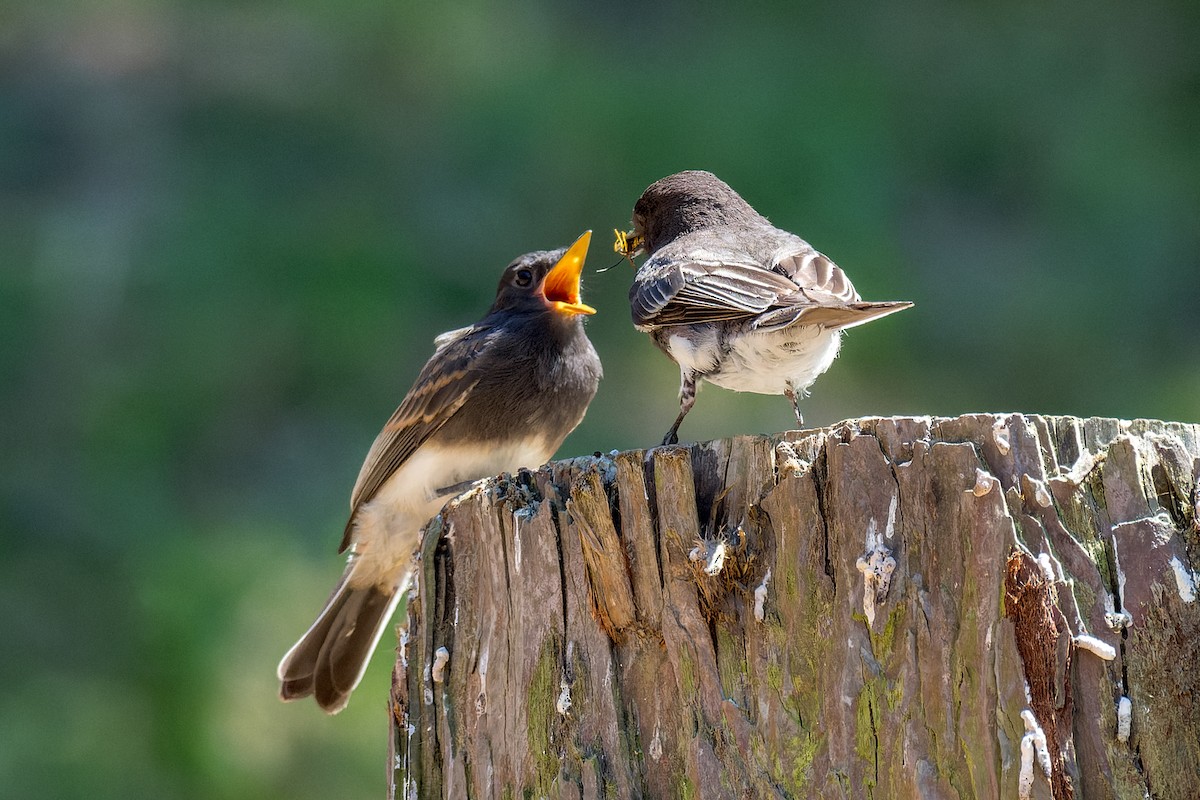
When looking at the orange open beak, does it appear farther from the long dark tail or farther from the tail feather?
the tail feather

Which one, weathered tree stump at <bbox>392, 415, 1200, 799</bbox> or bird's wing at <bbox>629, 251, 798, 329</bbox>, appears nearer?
weathered tree stump at <bbox>392, 415, 1200, 799</bbox>

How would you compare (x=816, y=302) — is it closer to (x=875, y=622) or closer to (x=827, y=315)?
(x=827, y=315)

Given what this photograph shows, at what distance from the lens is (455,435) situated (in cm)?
457

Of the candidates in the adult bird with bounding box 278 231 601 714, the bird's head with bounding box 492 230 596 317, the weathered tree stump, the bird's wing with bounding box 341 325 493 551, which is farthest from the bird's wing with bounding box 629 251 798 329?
the weathered tree stump

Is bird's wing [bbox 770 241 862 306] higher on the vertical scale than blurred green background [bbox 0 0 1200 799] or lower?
lower

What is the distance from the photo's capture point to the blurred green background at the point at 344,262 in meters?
5.54

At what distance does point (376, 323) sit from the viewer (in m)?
6.68

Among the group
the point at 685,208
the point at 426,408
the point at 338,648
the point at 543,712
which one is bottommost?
the point at 543,712

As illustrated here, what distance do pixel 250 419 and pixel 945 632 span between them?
202 inches

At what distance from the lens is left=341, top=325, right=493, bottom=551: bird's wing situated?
4.56 m

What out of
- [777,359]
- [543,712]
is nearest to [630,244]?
[777,359]

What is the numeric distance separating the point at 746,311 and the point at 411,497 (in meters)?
1.56

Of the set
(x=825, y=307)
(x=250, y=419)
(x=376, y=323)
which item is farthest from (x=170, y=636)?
(x=825, y=307)

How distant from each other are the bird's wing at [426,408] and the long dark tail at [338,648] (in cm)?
28
